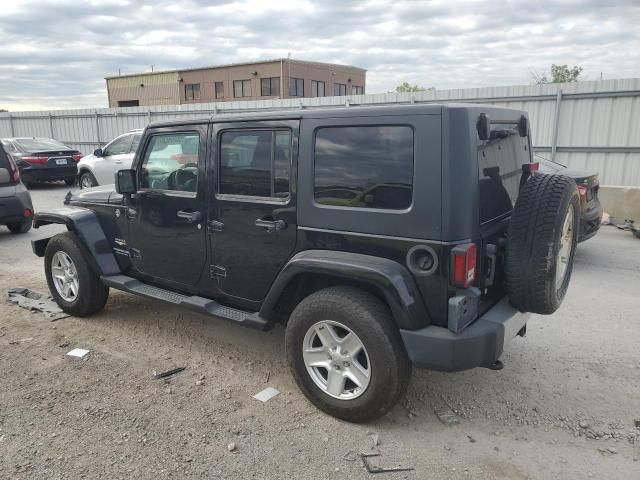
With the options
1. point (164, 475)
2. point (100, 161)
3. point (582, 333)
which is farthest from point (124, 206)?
point (100, 161)

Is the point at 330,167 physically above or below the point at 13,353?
above

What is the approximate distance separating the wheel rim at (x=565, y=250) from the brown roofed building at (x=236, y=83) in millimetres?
49077

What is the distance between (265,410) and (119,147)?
11590mm

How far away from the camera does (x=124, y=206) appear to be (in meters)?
4.43

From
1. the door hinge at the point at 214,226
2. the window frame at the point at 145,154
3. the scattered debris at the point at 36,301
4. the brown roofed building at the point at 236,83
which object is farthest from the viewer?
the brown roofed building at the point at 236,83

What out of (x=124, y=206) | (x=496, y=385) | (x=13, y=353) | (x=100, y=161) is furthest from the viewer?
(x=100, y=161)

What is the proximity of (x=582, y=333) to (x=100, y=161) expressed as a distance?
12359mm

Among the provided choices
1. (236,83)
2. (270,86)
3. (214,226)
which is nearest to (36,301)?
(214,226)

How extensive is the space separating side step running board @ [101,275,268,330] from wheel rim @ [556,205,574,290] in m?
1.94

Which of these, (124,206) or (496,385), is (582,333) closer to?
(496,385)

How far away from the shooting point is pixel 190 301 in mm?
3928

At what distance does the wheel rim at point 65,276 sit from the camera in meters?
4.79

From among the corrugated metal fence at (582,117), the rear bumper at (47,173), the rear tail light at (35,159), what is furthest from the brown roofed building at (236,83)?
the corrugated metal fence at (582,117)

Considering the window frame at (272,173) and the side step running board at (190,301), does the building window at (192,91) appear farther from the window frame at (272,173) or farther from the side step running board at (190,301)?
the window frame at (272,173)
